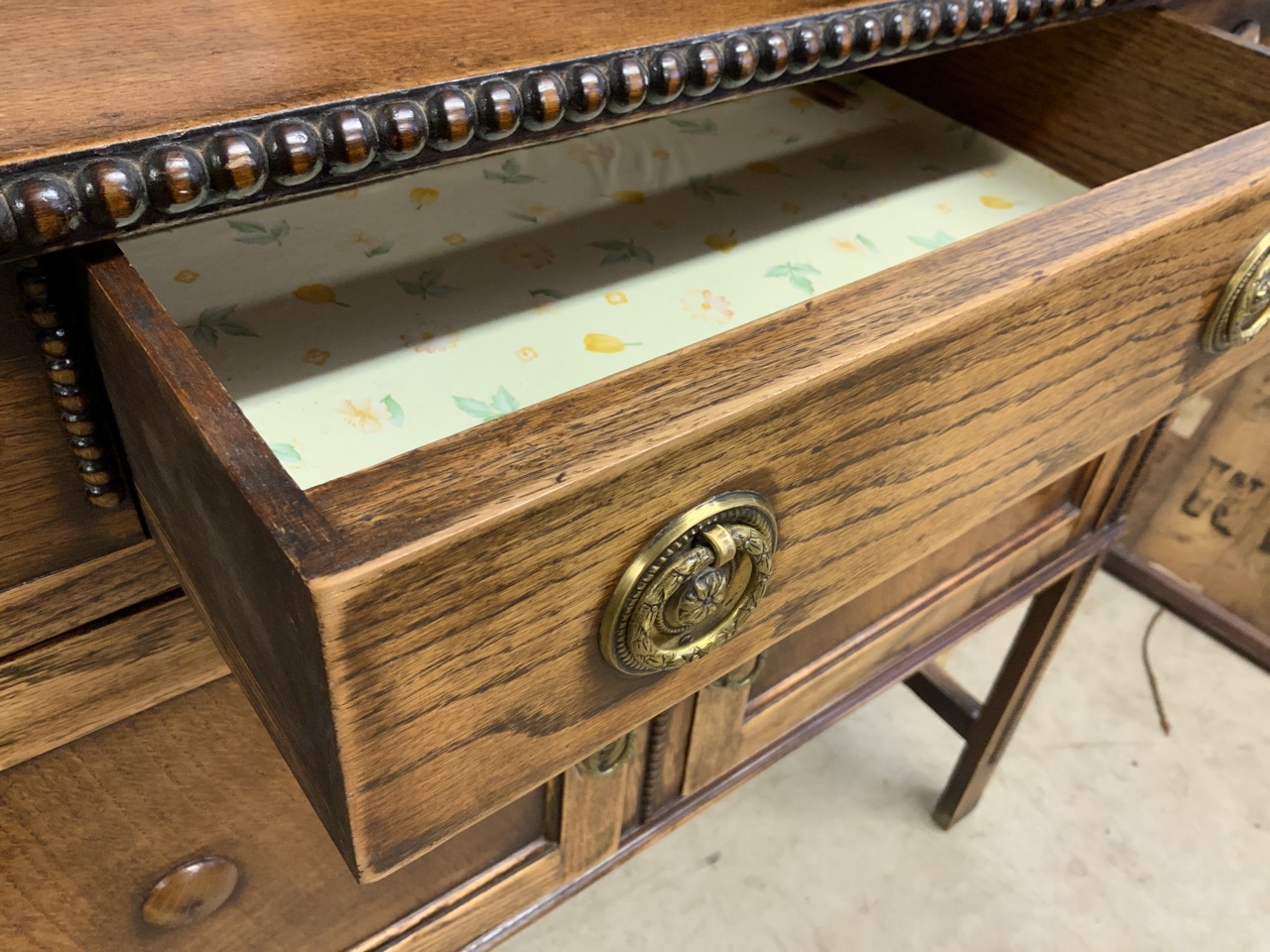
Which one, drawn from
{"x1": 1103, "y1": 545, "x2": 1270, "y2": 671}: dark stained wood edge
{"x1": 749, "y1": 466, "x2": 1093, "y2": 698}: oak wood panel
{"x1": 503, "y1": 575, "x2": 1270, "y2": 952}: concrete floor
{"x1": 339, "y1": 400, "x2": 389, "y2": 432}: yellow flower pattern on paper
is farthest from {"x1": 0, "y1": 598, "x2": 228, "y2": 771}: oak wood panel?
{"x1": 1103, "y1": 545, "x2": 1270, "y2": 671}: dark stained wood edge

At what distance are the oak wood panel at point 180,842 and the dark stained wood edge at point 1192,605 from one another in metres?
1.16

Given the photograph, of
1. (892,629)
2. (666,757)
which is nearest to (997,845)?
(892,629)

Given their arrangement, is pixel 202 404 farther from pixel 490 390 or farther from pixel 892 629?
pixel 892 629

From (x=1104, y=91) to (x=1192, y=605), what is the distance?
96cm

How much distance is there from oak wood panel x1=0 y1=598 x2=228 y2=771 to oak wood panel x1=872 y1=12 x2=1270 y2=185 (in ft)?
1.84

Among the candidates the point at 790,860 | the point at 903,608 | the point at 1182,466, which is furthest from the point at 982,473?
the point at 1182,466

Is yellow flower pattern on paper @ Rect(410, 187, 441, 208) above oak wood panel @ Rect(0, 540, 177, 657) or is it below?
above

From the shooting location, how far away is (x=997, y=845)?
1.14m

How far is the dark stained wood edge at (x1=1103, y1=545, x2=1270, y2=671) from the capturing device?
134cm

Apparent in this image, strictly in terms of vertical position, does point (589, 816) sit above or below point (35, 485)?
below

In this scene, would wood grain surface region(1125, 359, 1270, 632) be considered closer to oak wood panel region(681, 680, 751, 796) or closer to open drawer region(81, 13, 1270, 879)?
open drawer region(81, 13, 1270, 879)

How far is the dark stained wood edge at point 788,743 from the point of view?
59cm

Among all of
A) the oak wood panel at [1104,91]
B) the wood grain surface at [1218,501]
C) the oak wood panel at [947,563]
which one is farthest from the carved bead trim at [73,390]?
the wood grain surface at [1218,501]

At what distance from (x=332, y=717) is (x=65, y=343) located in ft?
0.57
